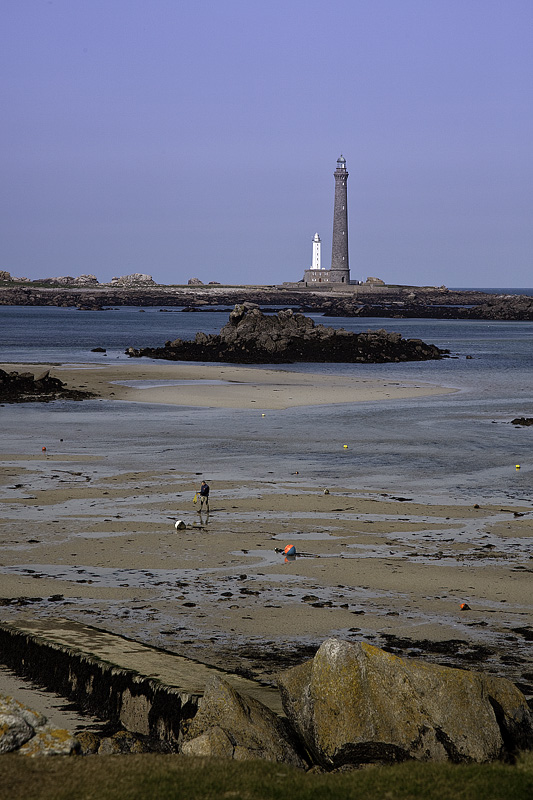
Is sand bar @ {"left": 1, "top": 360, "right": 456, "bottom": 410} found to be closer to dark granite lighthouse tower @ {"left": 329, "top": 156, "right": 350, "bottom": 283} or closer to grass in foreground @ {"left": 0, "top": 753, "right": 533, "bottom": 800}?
grass in foreground @ {"left": 0, "top": 753, "right": 533, "bottom": 800}

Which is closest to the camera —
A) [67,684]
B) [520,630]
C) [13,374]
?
[67,684]

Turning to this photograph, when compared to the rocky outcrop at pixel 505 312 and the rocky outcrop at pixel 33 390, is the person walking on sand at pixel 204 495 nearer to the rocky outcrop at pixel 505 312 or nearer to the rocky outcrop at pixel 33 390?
the rocky outcrop at pixel 33 390

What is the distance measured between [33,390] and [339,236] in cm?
13548

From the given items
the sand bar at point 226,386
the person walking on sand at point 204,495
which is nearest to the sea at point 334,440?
the sand bar at point 226,386

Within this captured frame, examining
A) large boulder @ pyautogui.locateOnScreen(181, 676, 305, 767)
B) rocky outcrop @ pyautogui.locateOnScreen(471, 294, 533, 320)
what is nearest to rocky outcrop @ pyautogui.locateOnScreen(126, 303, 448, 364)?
large boulder @ pyautogui.locateOnScreen(181, 676, 305, 767)

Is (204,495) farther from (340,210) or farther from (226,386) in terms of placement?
(340,210)

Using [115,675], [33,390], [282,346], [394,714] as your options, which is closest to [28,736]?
[115,675]

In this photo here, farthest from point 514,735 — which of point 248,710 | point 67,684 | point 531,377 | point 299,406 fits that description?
point 531,377

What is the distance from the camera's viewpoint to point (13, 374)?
42.8m

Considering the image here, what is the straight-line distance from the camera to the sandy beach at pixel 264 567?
12211 mm

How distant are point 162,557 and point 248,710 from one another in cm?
749

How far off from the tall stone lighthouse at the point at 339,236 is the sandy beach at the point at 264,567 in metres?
151

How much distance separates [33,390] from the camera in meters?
41.2

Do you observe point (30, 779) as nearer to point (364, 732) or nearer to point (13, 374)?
point (364, 732)
